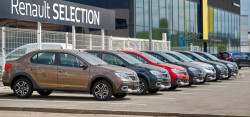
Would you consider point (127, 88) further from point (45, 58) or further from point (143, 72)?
point (45, 58)

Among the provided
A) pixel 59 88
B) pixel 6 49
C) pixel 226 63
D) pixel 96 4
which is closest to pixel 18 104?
pixel 59 88

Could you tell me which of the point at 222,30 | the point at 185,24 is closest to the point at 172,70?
the point at 185,24

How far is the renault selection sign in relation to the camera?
726 inches

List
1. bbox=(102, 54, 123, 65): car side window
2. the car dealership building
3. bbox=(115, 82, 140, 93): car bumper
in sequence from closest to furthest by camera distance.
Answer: bbox=(115, 82, 140, 93): car bumper, bbox=(102, 54, 123, 65): car side window, the car dealership building

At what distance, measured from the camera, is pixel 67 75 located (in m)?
14.2

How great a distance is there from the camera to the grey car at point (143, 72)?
16.2m

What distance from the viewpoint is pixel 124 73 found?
14.2m

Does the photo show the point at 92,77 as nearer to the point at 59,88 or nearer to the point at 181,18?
the point at 59,88

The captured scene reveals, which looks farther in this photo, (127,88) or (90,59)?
(90,59)

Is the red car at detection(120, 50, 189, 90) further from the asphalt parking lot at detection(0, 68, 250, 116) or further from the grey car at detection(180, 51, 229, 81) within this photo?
→ the grey car at detection(180, 51, 229, 81)

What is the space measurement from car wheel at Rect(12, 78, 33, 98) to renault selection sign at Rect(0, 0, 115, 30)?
4146 millimetres

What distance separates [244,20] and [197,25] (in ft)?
127

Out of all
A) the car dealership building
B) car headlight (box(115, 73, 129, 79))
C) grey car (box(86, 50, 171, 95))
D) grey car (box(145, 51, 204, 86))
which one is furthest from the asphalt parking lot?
the car dealership building

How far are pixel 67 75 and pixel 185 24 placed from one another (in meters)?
39.0
